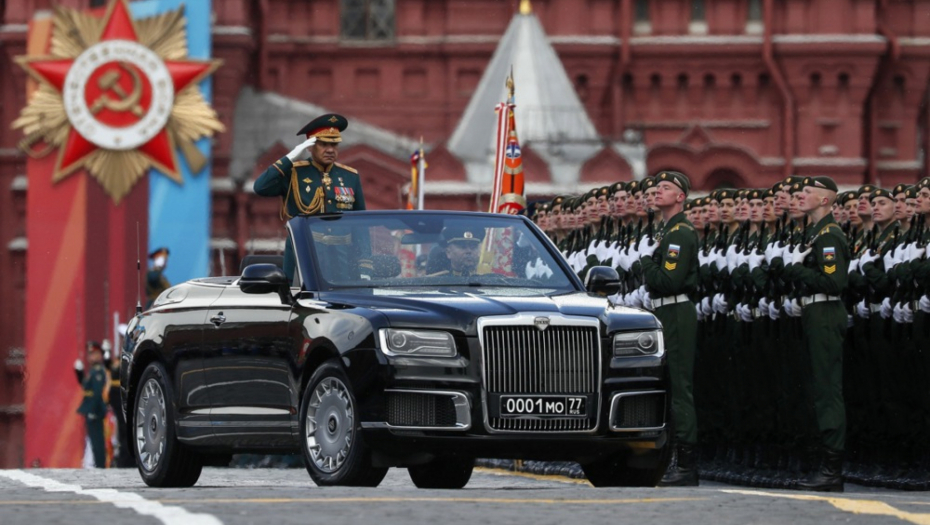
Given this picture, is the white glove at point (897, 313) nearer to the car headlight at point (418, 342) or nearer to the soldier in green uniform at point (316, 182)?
the soldier in green uniform at point (316, 182)

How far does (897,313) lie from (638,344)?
3585 millimetres

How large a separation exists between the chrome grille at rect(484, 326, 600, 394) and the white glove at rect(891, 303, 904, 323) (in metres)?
3.84

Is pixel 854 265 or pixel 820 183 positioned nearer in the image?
pixel 820 183

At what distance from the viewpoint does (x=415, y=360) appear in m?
11.5

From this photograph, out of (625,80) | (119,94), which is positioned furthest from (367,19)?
(119,94)

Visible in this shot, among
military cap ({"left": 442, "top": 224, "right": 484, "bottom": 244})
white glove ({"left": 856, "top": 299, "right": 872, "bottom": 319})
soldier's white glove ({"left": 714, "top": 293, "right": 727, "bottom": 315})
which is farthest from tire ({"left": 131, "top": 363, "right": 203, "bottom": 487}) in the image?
white glove ({"left": 856, "top": 299, "right": 872, "bottom": 319})

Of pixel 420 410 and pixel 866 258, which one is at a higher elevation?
pixel 866 258

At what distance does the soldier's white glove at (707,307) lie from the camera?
1648cm

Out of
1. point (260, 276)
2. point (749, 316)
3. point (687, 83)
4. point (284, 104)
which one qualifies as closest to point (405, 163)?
point (284, 104)

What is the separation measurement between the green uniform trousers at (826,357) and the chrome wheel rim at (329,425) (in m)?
3.44

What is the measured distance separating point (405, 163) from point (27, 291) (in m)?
6.58

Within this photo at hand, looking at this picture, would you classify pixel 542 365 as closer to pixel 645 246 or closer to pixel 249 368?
pixel 249 368

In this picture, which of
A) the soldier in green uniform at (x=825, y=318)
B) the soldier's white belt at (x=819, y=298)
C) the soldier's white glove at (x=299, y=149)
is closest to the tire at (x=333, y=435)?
the soldier's white glove at (x=299, y=149)

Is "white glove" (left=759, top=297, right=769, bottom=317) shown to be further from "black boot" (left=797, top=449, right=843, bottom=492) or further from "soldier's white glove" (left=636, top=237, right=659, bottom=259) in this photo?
"black boot" (left=797, top=449, right=843, bottom=492)
